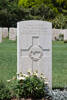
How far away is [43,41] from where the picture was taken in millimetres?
8609

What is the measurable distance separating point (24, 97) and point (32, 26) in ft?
5.15

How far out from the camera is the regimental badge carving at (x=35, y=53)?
28.1ft

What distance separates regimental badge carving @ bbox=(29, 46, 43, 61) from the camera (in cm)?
857

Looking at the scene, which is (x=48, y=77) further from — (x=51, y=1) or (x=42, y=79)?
(x=51, y=1)

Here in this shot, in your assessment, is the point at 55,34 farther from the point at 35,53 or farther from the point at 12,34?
the point at 35,53

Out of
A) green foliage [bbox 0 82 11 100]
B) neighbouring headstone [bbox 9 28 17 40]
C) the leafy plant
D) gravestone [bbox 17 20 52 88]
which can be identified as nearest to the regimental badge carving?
gravestone [bbox 17 20 52 88]

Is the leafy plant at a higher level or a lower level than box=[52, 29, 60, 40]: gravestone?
higher

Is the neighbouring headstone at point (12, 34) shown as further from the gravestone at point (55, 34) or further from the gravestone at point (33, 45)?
the gravestone at point (33, 45)

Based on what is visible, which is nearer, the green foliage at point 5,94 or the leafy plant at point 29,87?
the leafy plant at point 29,87

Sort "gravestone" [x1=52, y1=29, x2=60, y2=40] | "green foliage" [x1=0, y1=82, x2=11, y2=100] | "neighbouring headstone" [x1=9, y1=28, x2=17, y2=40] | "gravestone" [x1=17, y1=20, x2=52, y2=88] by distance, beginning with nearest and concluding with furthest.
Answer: "green foliage" [x1=0, y1=82, x2=11, y2=100], "gravestone" [x1=17, y1=20, x2=52, y2=88], "neighbouring headstone" [x1=9, y1=28, x2=17, y2=40], "gravestone" [x1=52, y1=29, x2=60, y2=40]

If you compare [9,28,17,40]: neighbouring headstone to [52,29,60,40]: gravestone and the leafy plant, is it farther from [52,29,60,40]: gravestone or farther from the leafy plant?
the leafy plant

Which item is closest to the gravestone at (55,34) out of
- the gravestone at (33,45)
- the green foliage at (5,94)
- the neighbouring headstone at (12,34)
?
the neighbouring headstone at (12,34)

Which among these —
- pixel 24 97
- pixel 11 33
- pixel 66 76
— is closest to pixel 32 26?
pixel 24 97

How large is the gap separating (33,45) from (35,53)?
0.18 meters
